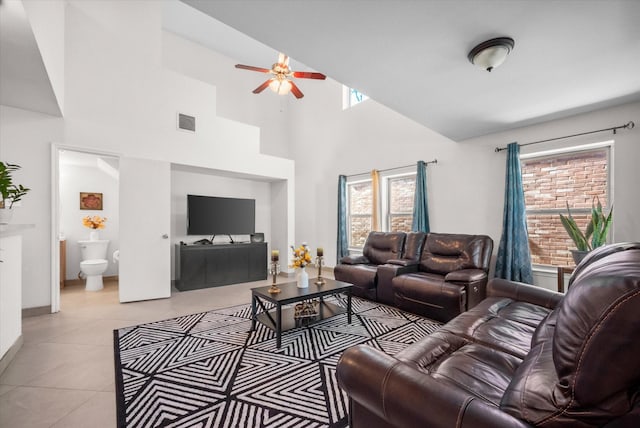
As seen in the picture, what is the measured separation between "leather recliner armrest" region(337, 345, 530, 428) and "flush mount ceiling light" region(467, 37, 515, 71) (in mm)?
2168

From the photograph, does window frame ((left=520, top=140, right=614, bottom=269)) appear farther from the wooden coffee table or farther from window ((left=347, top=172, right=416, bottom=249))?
the wooden coffee table

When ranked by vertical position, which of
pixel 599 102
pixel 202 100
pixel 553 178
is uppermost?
pixel 202 100

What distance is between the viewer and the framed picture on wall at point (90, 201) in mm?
5094

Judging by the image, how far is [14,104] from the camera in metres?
3.20

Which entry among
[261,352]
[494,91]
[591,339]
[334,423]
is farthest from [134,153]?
[591,339]

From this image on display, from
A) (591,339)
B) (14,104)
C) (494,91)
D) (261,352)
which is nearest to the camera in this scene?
(591,339)

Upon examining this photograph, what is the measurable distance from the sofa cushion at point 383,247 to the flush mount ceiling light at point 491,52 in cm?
269

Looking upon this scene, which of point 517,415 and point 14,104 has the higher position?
point 14,104

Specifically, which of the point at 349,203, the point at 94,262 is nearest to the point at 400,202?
the point at 349,203

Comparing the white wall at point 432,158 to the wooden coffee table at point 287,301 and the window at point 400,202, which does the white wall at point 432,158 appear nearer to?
the window at point 400,202

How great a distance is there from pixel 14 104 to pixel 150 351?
326cm

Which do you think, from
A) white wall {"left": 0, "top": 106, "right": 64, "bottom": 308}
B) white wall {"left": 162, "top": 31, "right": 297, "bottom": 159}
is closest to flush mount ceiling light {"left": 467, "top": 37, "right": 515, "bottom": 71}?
white wall {"left": 0, "top": 106, "right": 64, "bottom": 308}

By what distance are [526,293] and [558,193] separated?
6.72 ft

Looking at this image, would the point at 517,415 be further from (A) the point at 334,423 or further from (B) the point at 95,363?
(B) the point at 95,363
